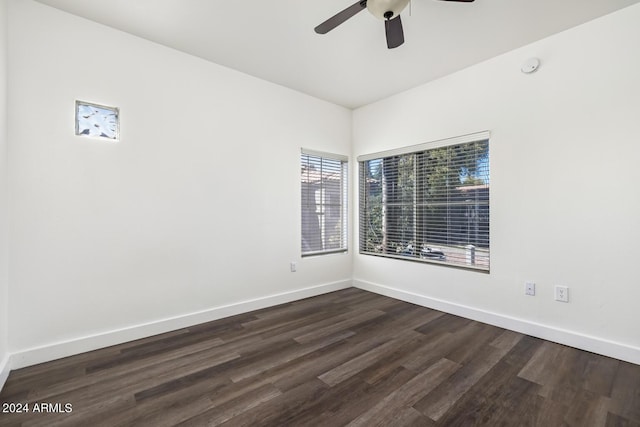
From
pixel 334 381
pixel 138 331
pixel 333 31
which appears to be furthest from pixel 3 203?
pixel 333 31

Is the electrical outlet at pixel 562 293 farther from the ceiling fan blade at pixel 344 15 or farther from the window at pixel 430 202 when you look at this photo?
the ceiling fan blade at pixel 344 15

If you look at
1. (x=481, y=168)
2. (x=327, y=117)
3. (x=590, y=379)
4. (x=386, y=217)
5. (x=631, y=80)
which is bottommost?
(x=590, y=379)

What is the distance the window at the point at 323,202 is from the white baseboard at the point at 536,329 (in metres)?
1.10

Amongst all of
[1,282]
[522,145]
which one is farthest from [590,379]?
[1,282]

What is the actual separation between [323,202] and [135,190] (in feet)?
7.46

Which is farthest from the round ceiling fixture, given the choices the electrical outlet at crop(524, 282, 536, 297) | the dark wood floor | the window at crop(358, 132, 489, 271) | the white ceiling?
the dark wood floor

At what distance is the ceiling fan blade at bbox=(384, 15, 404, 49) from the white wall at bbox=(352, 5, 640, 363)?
54.8 inches

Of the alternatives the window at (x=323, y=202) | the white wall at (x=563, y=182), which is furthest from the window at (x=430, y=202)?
the window at (x=323, y=202)

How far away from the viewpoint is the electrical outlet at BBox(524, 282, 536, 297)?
106 inches

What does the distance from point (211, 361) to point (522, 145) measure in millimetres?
3307

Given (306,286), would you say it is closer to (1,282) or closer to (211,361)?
(211,361)

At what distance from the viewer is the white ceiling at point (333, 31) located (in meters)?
2.21

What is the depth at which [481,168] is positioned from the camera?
307 cm

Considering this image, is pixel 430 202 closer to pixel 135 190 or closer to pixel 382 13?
pixel 382 13
